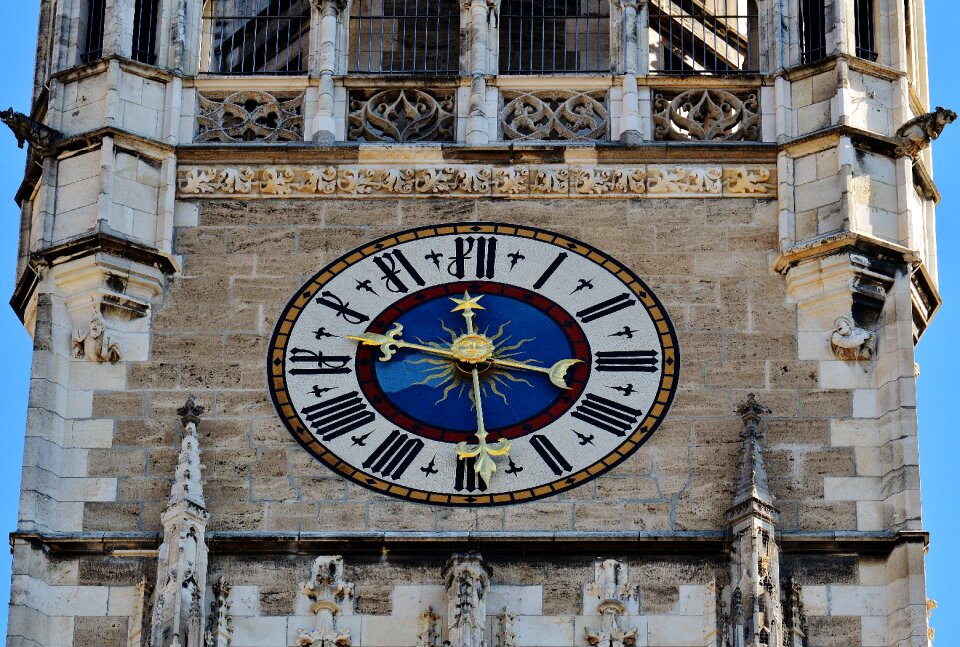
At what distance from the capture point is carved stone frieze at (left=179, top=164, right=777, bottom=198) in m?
24.7

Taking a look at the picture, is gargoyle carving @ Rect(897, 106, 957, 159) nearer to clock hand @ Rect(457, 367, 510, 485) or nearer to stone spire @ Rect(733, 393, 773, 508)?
stone spire @ Rect(733, 393, 773, 508)

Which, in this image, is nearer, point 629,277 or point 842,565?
point 842,565

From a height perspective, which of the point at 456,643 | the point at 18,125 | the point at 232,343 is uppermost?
the point at 18,125

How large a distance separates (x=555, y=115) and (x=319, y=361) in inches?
99.2

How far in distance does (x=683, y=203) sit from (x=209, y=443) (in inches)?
136

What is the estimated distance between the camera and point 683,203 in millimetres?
24594

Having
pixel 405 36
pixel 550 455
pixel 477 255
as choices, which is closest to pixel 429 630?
pixel 550 455

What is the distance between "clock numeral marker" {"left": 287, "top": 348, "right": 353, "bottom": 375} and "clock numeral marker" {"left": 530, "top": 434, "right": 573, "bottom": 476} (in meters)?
1.27

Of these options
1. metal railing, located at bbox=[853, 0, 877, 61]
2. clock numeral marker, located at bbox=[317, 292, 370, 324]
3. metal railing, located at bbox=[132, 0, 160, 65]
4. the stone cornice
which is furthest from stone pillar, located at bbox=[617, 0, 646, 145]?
the stone cornice

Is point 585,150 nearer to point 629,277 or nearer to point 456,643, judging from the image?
point 629,277

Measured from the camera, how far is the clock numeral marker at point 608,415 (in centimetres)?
2341

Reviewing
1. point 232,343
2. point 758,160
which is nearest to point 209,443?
point 232,343

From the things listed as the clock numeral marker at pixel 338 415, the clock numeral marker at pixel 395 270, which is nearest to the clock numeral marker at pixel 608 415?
the clock numeral marker at pixel 338 415

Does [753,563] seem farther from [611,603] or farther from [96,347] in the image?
[96,347]
